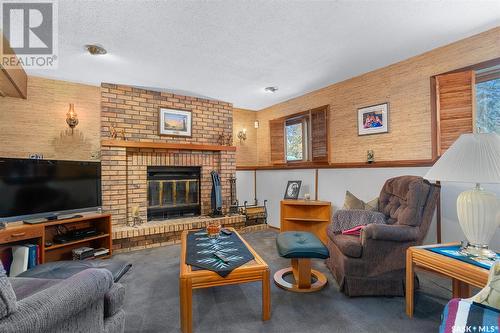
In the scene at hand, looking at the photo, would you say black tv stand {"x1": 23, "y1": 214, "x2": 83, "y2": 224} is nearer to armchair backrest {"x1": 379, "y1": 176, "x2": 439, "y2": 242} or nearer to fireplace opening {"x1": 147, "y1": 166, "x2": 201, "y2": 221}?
fireplace opening {"x1": 147, "y1": 166, "x2": 201, "y2": 221}

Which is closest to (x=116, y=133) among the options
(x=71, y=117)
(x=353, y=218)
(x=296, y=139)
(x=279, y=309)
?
(x=71, y=117)

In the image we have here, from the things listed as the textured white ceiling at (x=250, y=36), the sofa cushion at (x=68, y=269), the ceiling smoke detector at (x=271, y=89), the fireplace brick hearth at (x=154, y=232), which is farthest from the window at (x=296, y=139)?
the sofa cushion at (x=68, y=269)

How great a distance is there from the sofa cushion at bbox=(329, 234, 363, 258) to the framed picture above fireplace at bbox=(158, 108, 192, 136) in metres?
3.05

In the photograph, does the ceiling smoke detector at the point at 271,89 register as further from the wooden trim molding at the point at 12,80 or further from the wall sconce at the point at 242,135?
the wooden trim molding at the point at 12,80

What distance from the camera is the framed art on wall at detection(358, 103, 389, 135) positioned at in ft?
10.7

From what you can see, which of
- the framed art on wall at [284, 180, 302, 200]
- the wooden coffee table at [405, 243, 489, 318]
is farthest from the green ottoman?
the framed art on wall at [284, 180, 302, 200]

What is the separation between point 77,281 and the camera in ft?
3.72

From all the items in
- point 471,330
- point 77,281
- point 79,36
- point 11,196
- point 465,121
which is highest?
Answer: point 79,36

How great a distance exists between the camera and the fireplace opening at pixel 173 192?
4051mm

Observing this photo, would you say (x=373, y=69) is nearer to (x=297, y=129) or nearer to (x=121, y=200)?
(x=297, y=129)

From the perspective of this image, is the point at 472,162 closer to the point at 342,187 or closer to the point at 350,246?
the point at 350,246

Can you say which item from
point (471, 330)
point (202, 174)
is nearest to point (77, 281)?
point (471, 330)

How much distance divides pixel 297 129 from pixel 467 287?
3309 millimetres

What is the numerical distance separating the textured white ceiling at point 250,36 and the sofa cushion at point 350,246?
6.52 feet
